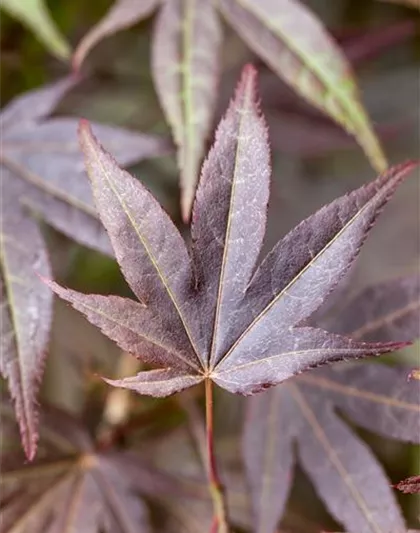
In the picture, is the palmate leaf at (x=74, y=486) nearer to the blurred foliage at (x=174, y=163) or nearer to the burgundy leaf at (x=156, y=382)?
the blurred foliage at (x=174, y=163)

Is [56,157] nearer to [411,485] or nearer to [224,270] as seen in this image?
[224,270]

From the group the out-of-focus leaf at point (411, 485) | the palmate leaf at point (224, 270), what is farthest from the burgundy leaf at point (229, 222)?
the out-of-focus leaf at point (411, 485)

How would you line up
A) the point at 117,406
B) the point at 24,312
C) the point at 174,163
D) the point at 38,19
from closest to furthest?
the point at 24,312
the point at 38,19
the point at 117,406
the point at 174,163

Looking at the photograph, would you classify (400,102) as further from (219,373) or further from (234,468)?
(219,373)

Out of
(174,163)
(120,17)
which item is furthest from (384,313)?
(174,163)

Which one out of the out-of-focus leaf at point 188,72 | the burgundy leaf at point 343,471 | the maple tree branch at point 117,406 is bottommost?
the burgundy leaf at point 343,471

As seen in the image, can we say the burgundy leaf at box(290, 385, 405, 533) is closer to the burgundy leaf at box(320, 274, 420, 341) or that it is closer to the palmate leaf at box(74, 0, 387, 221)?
the burgundy leaf at box(320, 274, 420, 341)
